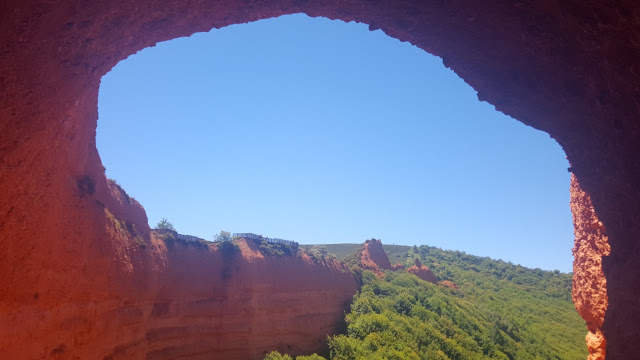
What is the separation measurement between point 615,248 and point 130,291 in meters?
18.1

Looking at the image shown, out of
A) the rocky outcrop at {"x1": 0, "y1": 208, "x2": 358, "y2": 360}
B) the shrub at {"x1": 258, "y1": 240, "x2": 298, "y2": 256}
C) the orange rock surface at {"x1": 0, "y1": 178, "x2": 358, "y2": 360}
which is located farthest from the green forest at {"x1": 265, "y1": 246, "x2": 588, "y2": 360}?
the shrub at {"x1": 258, "y1": 240, "x2": 298, "y2": 256}

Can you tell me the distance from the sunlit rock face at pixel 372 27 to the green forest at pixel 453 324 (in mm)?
14706

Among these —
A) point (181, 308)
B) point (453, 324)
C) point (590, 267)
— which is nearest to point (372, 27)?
point (590, 267)

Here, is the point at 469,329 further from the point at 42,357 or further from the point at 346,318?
the point at 42,357

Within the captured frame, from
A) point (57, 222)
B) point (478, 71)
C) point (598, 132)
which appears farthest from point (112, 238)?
point (598, 132)

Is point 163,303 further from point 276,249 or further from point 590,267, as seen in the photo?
point 590,267

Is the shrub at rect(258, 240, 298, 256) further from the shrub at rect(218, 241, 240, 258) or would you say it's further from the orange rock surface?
the shrub at rect(218, 241, 240, 258)

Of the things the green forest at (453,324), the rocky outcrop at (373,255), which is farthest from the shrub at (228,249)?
the rocky outcrop at (373,255)

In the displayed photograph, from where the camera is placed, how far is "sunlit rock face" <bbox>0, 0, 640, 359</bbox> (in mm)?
6418

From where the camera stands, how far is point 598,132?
303 inches

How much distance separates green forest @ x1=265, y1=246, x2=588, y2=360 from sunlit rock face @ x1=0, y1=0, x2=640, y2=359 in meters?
14.7

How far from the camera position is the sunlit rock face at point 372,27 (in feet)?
21.1

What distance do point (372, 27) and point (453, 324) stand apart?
3331cm

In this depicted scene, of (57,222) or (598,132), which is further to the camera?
(57,222)
